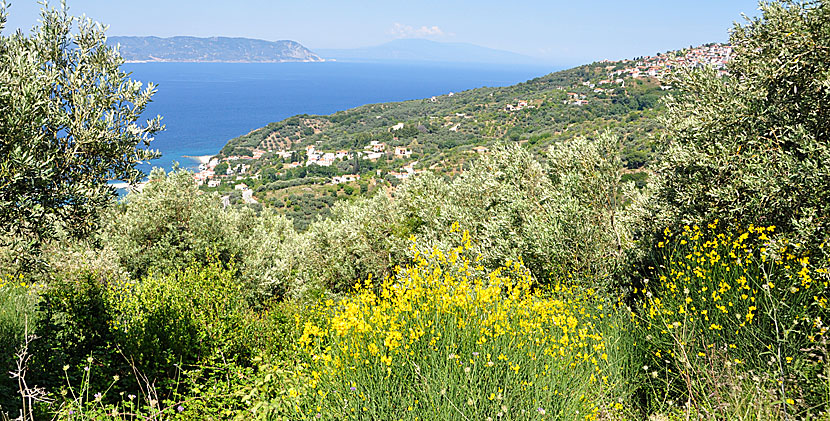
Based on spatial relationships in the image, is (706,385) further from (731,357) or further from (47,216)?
(47,216)

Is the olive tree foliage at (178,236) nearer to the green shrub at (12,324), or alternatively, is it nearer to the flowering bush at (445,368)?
the green shrub at (12,324)

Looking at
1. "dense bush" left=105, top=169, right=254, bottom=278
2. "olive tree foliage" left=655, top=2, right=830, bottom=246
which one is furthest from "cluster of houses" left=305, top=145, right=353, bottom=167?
"olive tree foliage" left=655, top=2, right=830, bottom=246

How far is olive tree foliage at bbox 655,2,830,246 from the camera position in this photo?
5465 mm

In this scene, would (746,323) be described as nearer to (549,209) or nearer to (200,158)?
(549,209)

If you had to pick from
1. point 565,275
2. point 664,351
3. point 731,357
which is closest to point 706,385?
point 731,357

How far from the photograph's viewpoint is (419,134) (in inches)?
4045

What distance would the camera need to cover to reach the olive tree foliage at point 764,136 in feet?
17.9

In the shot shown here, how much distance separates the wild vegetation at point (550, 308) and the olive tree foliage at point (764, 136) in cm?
4

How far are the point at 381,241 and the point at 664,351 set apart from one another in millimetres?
13079

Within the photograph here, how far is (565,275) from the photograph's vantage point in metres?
9.08

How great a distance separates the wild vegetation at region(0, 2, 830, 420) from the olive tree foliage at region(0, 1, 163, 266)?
51 mm

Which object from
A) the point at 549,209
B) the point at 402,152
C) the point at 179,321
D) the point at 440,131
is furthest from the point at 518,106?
the point at 179,321

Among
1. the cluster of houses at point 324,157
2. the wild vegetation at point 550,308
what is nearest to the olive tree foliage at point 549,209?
the wild vegetation at point 550,308

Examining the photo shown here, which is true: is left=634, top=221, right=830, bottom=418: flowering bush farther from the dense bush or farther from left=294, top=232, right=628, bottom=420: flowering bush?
the dense bush
